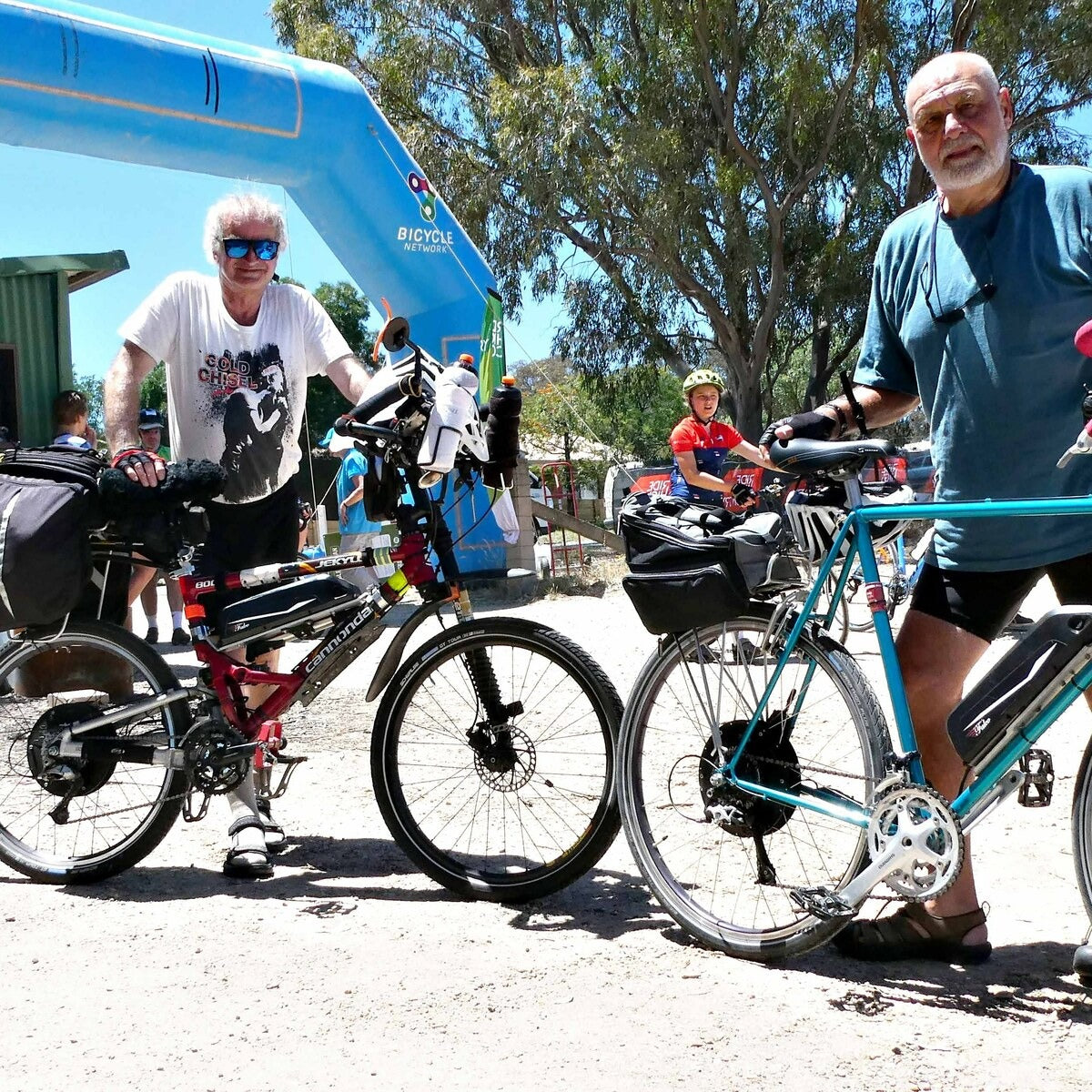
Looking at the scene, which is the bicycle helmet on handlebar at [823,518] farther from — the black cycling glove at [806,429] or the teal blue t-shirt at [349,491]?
the teal blue t-shirt at [349,491]

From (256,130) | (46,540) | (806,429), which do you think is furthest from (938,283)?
(256,130)

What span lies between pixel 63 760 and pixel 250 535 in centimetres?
95

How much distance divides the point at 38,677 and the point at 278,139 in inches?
Answer: 269

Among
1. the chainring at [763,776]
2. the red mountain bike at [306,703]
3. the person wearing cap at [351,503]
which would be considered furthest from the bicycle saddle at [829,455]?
the person wearing cap at [351,503]

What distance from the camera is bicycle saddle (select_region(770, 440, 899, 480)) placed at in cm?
290

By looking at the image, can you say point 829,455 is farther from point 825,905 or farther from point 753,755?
point 825,905

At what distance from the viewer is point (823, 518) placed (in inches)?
119

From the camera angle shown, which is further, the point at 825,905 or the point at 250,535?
the point at 250,535

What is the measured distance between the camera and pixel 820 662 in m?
3.06

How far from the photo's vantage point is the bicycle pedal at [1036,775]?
108 inches

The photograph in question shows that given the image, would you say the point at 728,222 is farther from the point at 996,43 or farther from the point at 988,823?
the point at 988,823

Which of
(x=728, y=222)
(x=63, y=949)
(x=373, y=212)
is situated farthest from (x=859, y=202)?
(x=63, y=949)

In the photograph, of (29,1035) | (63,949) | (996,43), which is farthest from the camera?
(996,43)

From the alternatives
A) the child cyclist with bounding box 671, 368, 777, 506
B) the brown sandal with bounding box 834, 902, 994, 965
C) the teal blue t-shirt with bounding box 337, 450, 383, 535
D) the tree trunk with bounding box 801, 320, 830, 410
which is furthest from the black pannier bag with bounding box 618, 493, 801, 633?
the tree trunk with bounding box 801, 320, 830, 410
